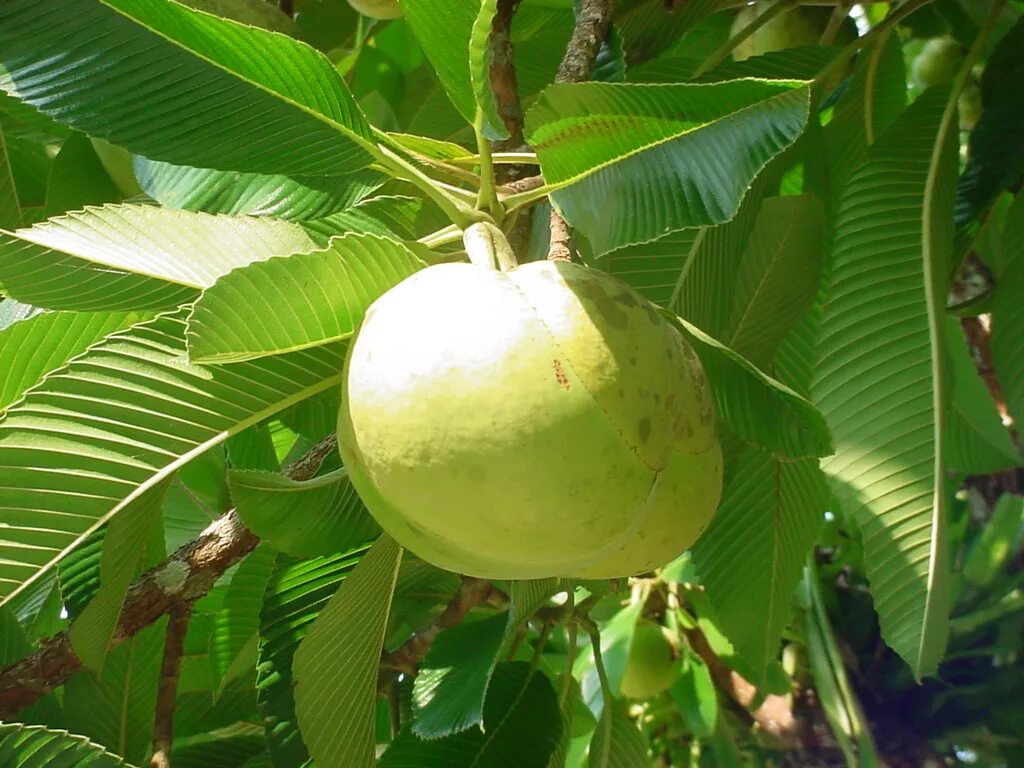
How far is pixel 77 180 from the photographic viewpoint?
3.99 feet

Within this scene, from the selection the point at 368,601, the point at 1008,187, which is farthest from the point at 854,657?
the point at 368,601

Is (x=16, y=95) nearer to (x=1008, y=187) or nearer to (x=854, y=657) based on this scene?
(x=1008, y=187)

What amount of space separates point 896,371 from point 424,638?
711mm

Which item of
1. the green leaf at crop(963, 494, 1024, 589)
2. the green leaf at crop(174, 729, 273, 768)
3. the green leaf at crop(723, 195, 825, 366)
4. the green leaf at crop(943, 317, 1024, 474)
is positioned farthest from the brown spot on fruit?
the green leaf at crop(963, 494, 1024, 589)

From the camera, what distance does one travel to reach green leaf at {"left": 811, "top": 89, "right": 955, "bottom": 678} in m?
0.89

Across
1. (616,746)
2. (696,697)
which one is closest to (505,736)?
(616,746)

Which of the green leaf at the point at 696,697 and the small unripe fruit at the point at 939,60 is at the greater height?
the small unripe fruit at the point at 939,60

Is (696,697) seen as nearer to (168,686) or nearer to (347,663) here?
(168,686)

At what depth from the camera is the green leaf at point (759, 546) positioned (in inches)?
43.4

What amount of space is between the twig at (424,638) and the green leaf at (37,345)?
626mm

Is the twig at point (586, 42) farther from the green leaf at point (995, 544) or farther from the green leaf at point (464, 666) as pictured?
the green leaf at point (995, 544)

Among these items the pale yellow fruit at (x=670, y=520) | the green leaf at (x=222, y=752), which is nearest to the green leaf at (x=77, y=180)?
the green leaf at (x=222, y=752)

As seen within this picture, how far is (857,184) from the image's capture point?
109cm

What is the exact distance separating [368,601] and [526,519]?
345 millimetres
